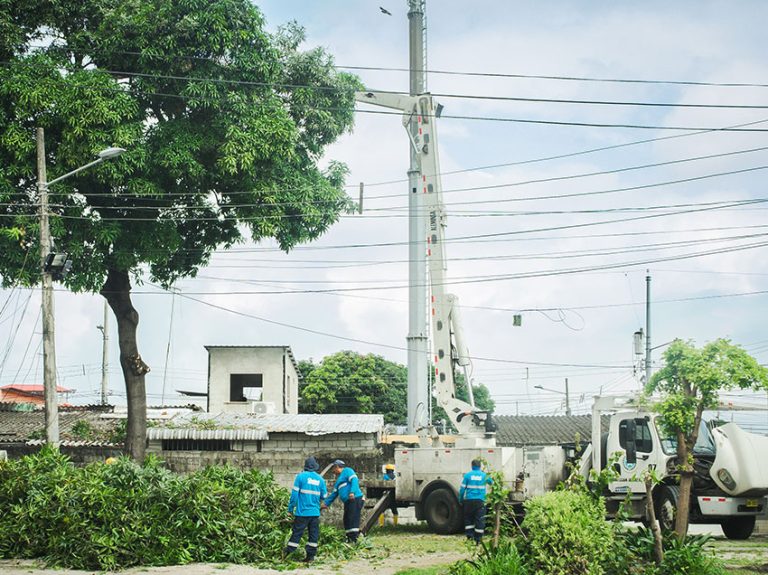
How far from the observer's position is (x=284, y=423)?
90.2 feet

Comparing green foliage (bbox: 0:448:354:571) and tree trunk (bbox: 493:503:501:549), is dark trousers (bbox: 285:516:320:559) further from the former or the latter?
tree trunk (bbox: 493:503:501:549)

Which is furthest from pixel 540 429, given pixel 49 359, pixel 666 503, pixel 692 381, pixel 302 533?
pixel 692 381

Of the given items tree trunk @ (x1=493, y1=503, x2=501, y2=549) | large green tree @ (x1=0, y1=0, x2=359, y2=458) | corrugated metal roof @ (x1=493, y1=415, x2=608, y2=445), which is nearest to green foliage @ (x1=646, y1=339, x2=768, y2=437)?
tree trunk @ (x1=493, y1=503, x2=501, y2=549)

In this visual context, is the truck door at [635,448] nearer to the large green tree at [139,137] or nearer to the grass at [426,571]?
the grass at [426,571]

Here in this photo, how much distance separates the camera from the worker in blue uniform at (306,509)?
15.8m

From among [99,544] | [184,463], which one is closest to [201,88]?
[184,463]

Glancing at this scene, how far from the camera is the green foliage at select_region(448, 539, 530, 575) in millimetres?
11953

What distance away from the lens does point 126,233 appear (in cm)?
2870

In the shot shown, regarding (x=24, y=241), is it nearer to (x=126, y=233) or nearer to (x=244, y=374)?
(x=126, y=233)

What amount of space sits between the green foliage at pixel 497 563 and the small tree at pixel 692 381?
2.56 metres

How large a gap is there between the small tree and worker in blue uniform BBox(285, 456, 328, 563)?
6022 mm

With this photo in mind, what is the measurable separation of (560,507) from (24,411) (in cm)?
2689

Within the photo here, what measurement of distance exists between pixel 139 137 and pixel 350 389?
40.0 m

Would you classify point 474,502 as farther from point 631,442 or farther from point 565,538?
point 565,538
